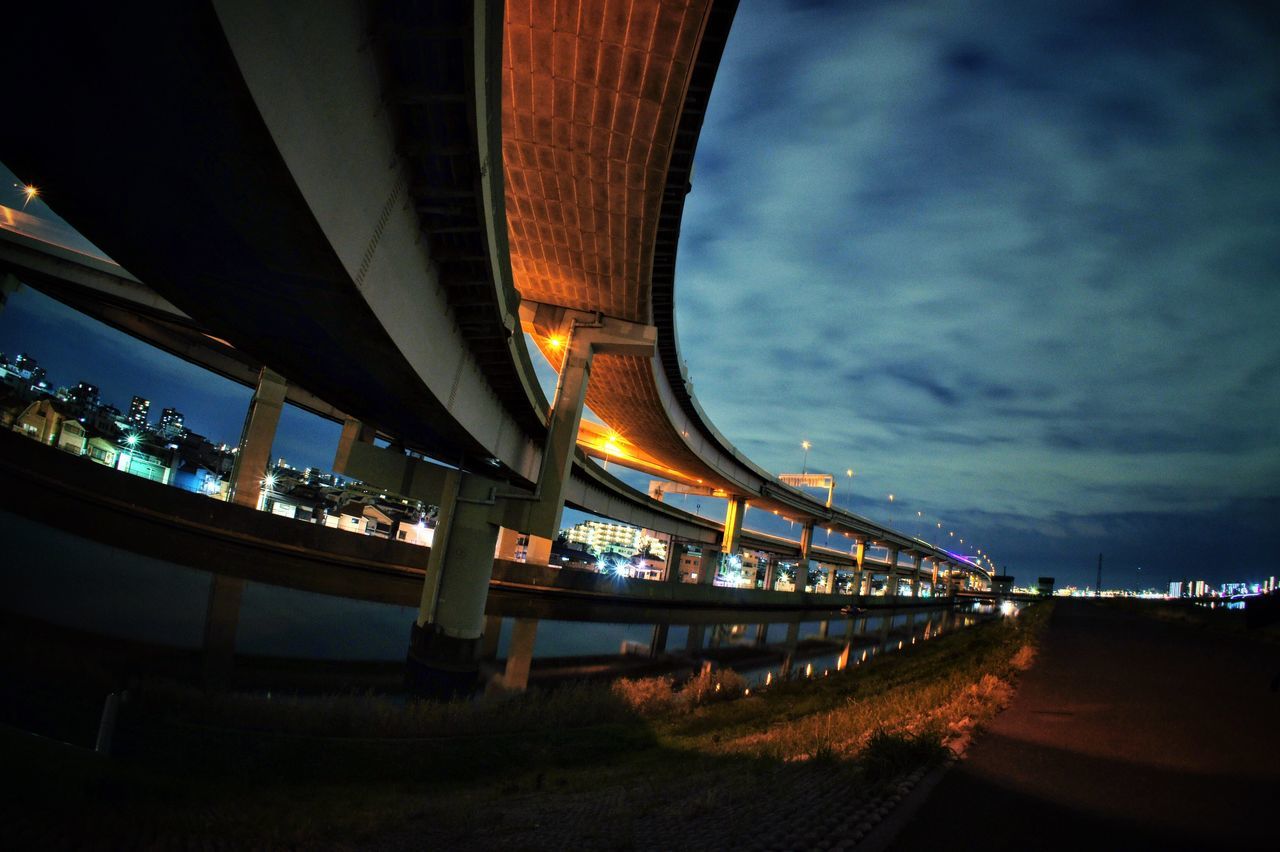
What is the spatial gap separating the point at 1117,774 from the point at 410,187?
1252cm

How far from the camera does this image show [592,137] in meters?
13.6

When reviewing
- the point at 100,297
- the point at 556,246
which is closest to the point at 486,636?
the point at 556,246

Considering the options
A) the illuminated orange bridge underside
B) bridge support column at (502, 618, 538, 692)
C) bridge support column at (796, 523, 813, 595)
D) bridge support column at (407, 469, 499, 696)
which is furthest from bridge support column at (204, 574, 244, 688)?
bridge support column at (796, 523, 813, 595)

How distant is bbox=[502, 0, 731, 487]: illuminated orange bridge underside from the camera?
10852 mm

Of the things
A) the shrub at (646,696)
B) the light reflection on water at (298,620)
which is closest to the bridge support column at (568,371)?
the light reflection on water at (298,620)

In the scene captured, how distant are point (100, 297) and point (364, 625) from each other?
3005 centimetres

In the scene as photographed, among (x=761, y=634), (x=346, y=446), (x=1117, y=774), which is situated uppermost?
(x=346, y=446)

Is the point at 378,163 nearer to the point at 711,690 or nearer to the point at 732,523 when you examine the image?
the point at 711,690

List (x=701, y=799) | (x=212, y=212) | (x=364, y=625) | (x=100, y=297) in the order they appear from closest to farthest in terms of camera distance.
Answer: (x=701, y=799)
(x=212, y=212)
(x=364, y=625)
(x=100, y=297)

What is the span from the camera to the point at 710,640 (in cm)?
3769

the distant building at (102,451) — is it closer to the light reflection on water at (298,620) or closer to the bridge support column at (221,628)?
the light reflection on water at (298,620)

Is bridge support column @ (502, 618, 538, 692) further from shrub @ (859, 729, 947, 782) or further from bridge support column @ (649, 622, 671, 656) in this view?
shrub @ (859, 729, 947, 782)

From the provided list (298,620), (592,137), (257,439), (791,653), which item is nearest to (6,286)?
(257,439)

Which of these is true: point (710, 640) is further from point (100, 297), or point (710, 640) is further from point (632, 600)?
point (100, 297)
